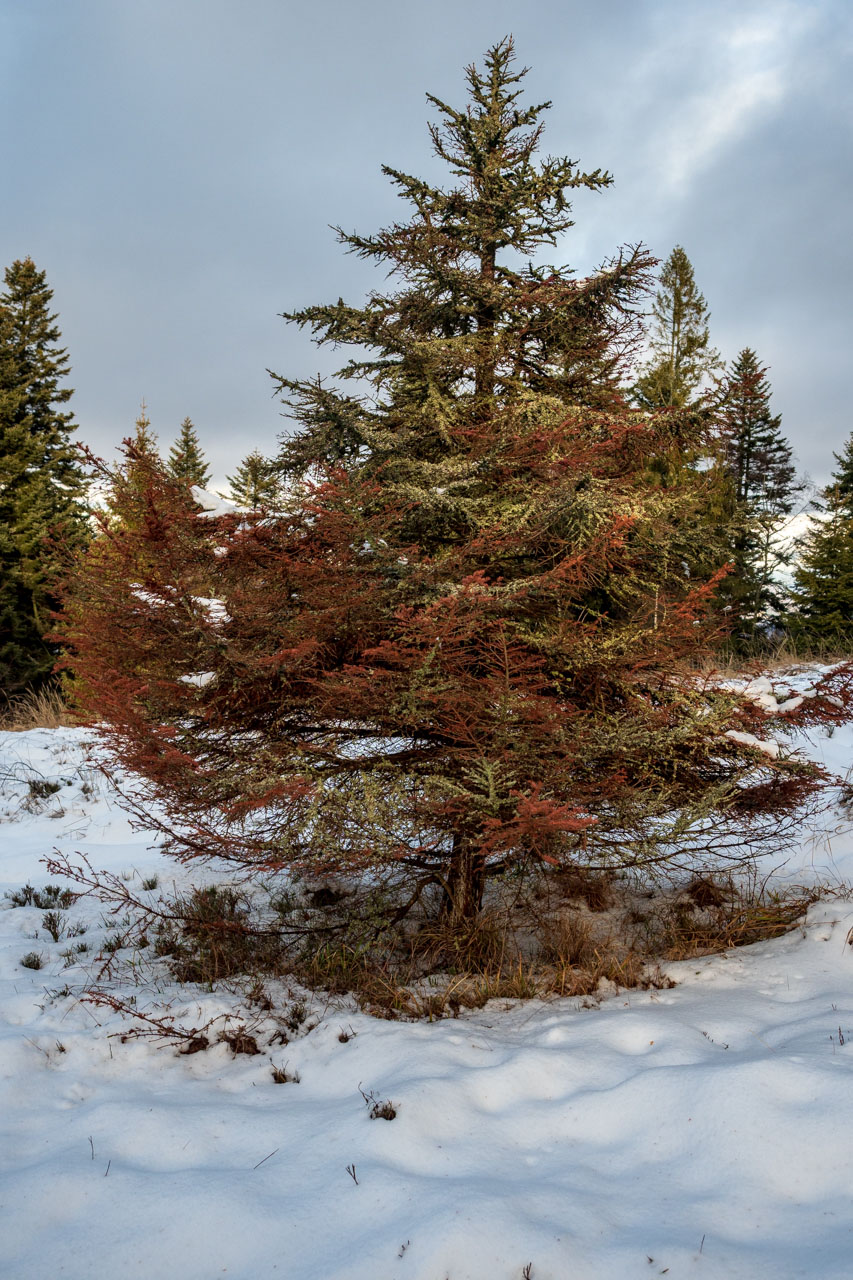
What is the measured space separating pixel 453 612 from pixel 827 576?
21534 mm

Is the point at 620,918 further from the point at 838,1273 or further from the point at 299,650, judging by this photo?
the point at 299,650

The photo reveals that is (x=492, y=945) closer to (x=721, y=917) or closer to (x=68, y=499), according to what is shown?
(x=721, y=917)

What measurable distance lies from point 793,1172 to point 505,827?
1621 millimetres

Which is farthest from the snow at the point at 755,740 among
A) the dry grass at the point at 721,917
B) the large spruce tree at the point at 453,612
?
the dry grass at the point at 721,917

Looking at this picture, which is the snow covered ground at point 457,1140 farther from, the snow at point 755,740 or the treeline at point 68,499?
the treeline at point 68,499

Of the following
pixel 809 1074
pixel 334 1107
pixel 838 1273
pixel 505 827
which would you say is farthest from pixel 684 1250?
pixel 505 827

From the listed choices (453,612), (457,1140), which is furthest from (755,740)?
(457,1140)

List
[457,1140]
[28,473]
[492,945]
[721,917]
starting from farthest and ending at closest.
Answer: [28,473]
[721,917]
[492,945]
[457,1140]

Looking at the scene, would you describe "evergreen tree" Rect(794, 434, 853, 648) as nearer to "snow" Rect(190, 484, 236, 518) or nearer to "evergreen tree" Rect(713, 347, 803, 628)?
"evergreen tree" Rect(713, 347, 803, 628)

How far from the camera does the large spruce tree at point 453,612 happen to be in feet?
11.0

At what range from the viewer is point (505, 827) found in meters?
3.34

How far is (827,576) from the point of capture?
20719 millimetres

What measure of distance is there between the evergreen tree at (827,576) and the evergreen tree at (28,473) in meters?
21.5

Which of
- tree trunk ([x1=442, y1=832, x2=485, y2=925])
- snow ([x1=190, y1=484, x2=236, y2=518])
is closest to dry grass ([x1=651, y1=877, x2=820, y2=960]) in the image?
tree trunk ([x1=442, y1=832, x2=485, y2=925])
